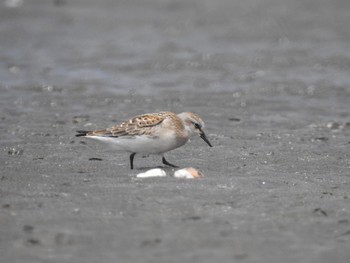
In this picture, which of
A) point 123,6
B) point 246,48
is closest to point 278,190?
point 246,48

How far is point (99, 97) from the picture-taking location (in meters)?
15.3

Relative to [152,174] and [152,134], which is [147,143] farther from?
[152,174]

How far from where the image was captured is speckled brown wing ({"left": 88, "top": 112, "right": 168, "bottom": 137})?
31.5ft

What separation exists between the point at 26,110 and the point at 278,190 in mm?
6850

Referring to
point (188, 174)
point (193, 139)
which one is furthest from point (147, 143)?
point (193, 139)

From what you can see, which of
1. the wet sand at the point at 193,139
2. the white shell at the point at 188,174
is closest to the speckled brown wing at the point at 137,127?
the wet sand at the point at 193,139

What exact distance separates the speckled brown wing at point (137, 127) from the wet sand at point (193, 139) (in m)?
0.43

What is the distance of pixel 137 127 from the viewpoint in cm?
966

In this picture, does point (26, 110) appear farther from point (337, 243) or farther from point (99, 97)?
point (337, 243)

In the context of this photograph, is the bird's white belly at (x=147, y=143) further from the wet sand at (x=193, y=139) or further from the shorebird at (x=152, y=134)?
the wet sand at (x=193, y=139)

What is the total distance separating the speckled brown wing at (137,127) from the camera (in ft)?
31.5

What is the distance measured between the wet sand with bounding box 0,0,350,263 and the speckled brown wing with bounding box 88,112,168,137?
43 cm

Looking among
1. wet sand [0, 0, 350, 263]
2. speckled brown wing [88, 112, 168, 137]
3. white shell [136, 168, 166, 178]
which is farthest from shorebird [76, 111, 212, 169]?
white shell [136, 168, 166, 178]

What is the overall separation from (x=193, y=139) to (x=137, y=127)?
244 centimetres
